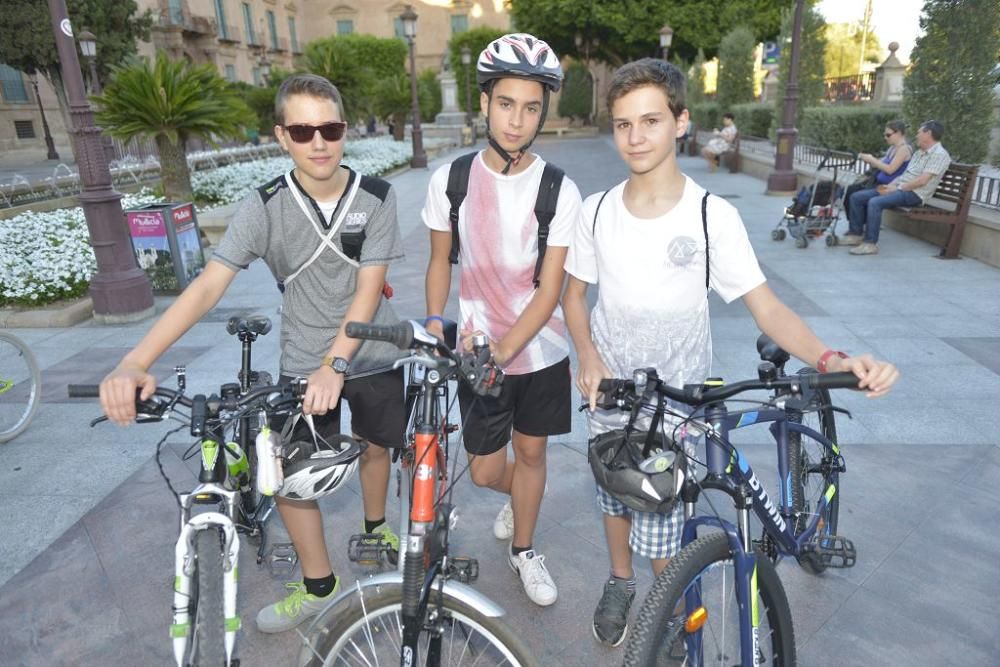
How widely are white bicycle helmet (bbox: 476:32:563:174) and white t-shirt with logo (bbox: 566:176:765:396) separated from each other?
0.47m

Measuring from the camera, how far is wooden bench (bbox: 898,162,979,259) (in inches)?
342

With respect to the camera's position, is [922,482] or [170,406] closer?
[170,406]

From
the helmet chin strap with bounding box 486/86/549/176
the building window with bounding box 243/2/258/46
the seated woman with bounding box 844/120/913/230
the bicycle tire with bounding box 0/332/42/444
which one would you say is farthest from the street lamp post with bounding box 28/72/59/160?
the helmet chin strap with bounding box 486/86/549/176

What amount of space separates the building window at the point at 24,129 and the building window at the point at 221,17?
56.4 feet

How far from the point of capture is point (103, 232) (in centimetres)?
726

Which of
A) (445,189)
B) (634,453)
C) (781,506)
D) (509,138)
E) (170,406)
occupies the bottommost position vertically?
(781,506)

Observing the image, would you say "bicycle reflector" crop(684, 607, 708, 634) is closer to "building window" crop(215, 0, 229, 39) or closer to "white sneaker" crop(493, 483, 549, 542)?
"white sneaker" crop(493, 483, 549, 542)

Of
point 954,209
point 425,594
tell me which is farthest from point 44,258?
point 954,209

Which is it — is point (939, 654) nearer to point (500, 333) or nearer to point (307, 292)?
point (500, 333)

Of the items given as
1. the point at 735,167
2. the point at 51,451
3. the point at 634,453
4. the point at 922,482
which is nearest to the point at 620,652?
the point at 634,453

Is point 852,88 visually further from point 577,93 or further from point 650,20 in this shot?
point 577,93

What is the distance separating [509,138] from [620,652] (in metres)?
2.09

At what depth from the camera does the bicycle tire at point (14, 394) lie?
15.6ft

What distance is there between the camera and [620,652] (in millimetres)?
2811
